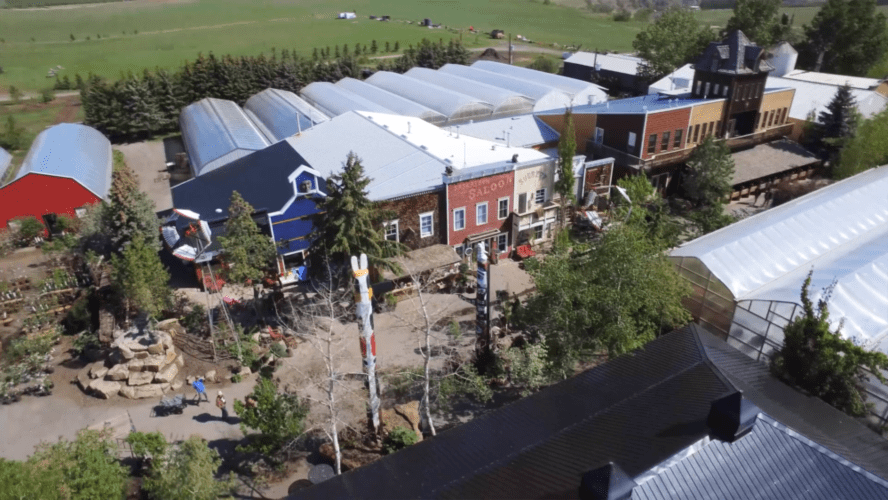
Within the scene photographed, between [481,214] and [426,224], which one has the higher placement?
[426,224]

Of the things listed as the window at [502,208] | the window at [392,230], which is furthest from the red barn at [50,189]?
the window at [502,208]

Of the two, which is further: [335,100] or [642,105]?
[335,100]

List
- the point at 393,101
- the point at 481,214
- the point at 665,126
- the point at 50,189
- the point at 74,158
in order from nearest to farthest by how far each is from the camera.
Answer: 1. the point at 481,214
2. the point at 50,189
3. the point at 665,126
4. the point at 74,158
5. the point at 393,101

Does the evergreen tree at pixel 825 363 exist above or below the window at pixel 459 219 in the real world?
above

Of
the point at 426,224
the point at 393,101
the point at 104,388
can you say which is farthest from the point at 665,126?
the point at 104,388

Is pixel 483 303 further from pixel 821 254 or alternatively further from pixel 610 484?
pixel 821 254

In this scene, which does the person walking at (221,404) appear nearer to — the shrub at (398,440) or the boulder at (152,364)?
the boulder at (152,364)

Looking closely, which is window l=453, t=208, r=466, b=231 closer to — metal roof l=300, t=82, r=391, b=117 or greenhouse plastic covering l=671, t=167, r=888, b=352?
greenhouse plastic covering l=671, t=167, r=888, b=352

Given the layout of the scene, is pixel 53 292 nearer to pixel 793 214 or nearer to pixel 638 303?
pixel 638 303
